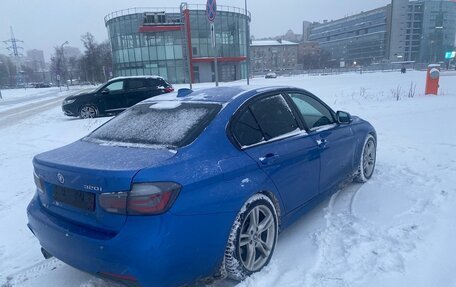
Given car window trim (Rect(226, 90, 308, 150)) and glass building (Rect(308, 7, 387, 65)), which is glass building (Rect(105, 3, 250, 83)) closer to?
car window trim (Rect(226, 90, 308, 150))

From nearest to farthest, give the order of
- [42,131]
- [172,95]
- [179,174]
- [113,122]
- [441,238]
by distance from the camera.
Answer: [179,174]
[441,238]
[113,122]
[172,95]
[42,131]

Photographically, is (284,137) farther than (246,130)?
Yes

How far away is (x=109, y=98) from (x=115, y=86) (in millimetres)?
570

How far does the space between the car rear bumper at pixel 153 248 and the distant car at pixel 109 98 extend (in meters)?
11.9

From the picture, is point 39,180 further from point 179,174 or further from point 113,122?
point 179,174

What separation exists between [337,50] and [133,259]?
14767cm

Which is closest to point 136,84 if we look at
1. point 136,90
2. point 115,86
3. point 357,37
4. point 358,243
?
point 136,90

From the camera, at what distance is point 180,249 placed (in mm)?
2246

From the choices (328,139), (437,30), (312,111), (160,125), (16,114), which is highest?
(437,30)

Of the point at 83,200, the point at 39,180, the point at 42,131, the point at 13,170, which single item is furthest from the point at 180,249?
the point at 42,131

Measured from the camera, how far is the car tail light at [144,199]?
219 cm

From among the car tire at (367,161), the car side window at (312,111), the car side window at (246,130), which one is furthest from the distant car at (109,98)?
the car side window at (246,130)

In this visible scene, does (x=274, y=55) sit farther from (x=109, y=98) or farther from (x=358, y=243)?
(x=358, y=243)

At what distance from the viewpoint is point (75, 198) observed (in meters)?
2.42
